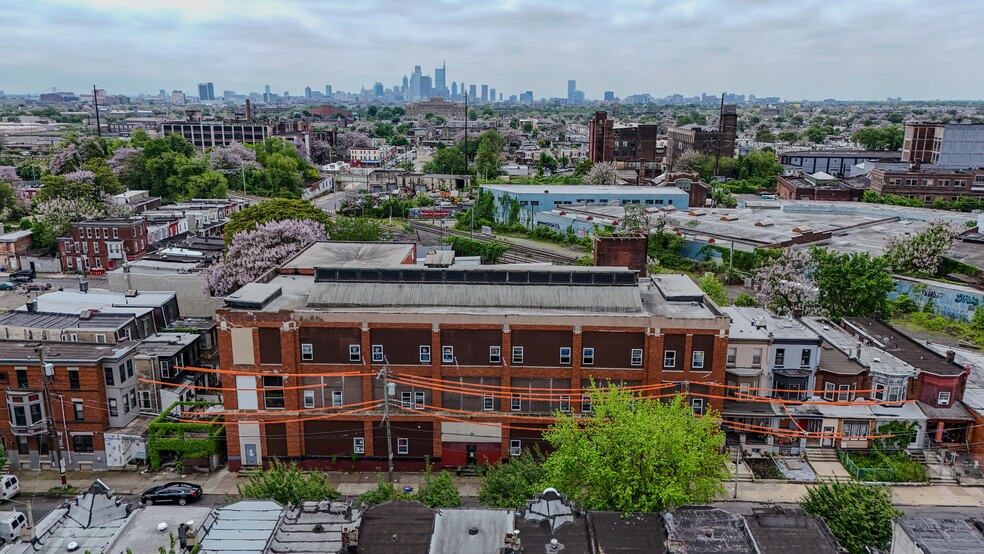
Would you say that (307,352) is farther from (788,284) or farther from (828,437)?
(788,284)

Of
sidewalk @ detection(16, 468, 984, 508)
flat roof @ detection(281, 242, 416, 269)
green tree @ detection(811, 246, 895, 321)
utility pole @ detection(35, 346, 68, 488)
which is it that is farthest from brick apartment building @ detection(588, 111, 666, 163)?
utility pole @ detection(35, 346, 68, 488)

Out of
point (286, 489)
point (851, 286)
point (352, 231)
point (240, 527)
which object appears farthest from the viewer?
point (352, 231)

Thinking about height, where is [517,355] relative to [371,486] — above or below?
above

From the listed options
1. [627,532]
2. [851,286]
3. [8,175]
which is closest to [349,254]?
[627,532]

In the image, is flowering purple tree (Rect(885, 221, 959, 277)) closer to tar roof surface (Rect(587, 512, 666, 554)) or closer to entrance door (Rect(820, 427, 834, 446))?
entrance door (Rect(820, 427, 834, 446))

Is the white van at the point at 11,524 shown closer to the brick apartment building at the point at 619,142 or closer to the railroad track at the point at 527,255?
the railroad track at the point at 527,255
